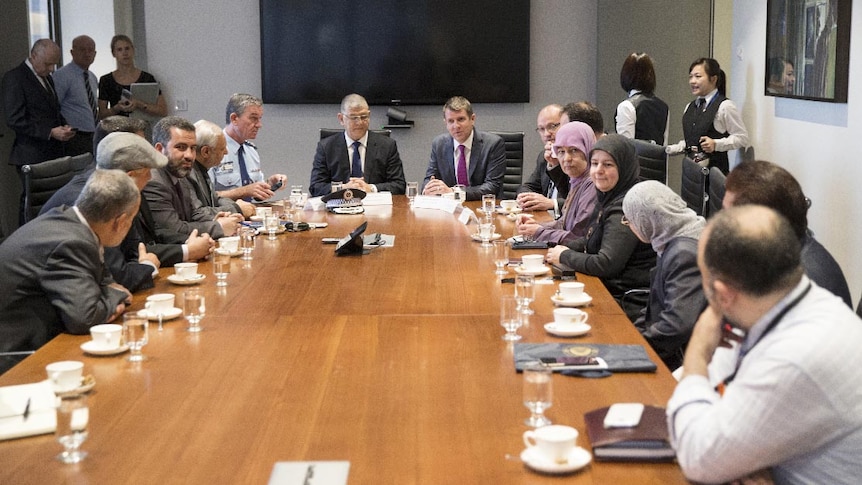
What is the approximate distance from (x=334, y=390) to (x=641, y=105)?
6233 millimetres

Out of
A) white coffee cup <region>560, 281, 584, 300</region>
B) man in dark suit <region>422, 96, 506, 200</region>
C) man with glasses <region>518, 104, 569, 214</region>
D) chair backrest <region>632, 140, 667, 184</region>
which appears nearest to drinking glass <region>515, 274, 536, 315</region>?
white coffee cup <region>560, 281, 584, 300</region>

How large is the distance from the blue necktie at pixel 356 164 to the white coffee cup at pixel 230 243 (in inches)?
112

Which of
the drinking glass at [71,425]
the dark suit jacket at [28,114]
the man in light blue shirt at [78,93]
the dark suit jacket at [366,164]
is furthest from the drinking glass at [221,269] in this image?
the man in light blue shirt at [78,93]

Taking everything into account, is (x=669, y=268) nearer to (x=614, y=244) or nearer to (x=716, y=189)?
(x=614, y=244)

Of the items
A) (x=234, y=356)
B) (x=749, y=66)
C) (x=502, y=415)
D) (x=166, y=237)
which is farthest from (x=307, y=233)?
(x=749, y=66)

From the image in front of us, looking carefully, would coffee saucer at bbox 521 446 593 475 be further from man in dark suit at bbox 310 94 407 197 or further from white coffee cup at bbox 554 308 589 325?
man in dark suit at bbox 310 94 407 197

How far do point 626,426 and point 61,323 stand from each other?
2.16m

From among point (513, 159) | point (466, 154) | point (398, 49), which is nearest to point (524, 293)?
point (466, 154)

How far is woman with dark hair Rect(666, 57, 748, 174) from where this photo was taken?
26.5 feet

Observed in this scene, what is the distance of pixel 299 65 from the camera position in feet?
33.3

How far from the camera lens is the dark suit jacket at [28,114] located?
30.0ft

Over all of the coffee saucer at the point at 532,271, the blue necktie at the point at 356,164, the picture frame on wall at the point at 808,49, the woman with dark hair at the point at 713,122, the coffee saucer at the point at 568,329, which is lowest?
the coffee saucer at the point at 532,271

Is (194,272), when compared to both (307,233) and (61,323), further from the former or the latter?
(307,233)

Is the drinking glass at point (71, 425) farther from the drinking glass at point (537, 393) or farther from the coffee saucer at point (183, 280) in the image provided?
the coffee saucer at point (183, 280)
